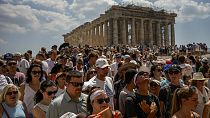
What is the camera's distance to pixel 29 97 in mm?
7164

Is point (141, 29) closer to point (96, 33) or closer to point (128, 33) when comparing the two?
point (128, 33)

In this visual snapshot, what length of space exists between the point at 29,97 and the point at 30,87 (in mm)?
266

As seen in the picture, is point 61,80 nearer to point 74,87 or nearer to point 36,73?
point 36,73

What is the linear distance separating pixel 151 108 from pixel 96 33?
64.2m

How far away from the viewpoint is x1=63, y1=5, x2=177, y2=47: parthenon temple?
197 ft

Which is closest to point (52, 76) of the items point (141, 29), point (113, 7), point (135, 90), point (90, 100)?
point (135, 90)

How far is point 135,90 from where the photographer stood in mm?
6316

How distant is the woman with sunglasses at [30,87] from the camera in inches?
Answer: 280

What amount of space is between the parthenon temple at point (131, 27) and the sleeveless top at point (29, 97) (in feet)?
168

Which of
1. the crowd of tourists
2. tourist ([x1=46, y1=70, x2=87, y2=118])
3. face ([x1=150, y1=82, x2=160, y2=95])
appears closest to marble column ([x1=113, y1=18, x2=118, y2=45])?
the crowd of tourists

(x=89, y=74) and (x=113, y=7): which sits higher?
(x=113, y=7)

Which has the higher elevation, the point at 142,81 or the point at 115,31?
the point at 115,31

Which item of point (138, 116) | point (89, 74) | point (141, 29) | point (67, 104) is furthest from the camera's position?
point (141, 29)

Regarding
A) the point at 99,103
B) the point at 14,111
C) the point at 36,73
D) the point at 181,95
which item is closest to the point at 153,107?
the point at 181,95
